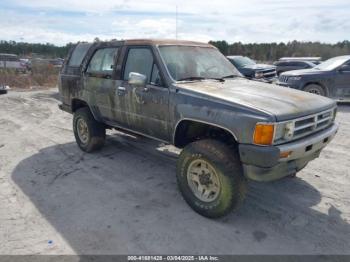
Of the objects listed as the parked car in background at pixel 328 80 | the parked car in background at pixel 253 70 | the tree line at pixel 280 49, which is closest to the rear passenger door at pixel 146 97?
the parked car in background at pixel 328 80

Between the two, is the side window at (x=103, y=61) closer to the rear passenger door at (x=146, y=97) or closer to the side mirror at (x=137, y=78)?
the rear passenger door at (x=146, y=97)

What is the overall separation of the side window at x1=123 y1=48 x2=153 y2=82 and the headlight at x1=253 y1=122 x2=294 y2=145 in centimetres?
177

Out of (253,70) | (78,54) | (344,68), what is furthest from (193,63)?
(253,70)

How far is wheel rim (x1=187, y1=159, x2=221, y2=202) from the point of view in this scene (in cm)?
359

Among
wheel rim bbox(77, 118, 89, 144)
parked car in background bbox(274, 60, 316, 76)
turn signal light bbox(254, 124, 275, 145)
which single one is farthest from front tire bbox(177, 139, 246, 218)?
parked car in background bbox(274, 60, 316, 76)

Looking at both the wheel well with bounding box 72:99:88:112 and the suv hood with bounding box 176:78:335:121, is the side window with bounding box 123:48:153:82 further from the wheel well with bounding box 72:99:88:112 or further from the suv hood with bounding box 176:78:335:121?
the wheel well with bounding box 72:99:88:112

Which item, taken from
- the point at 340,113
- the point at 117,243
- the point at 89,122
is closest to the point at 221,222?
the point at 117,243

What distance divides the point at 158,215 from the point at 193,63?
204cm

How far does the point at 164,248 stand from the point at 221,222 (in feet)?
2.53

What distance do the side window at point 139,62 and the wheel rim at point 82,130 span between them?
154cm

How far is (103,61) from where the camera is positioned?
17.2 ft

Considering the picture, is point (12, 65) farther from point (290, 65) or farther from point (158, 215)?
point (158, 215)

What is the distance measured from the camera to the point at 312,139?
3.45 metres

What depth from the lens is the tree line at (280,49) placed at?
171 ft
